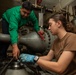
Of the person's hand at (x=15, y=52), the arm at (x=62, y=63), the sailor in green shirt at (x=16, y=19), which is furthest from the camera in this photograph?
the sailor in green shirt at (x=16, y=19)

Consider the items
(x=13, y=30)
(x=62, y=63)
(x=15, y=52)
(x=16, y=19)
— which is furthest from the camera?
(x=16, y=19)

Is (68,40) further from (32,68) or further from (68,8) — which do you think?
(68,8)

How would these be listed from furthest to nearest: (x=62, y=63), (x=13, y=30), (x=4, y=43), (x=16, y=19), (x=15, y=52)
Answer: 1. (x=4, y=43)
2. (x=16, y=19)
3. (x=13, y=30)
4. (x=15, y=52)
5. (x=62, y=63)

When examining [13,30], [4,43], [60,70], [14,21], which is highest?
[14,21]

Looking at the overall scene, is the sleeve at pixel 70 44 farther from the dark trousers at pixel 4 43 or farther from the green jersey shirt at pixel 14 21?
the dark trousers at pixel 4 43

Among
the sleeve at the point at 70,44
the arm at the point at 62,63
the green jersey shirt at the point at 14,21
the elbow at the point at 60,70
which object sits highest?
the green jersey shirt at the point at 14,21

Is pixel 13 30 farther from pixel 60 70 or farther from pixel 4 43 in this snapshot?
pixel 60 70

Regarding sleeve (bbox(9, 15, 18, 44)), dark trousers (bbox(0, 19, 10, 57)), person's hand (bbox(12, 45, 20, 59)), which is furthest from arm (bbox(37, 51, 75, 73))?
dark trousers (bbox(0, 19, 10, 57))

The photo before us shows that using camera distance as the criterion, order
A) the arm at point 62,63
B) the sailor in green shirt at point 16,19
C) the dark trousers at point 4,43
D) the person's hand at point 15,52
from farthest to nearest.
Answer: the dark trousers at point 4,43, the sailor in green shirt at point 16,19, the person's hand at point 15,52, the arm at point 62,63

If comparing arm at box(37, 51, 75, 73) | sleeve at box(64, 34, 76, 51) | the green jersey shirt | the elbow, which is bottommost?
the elbow

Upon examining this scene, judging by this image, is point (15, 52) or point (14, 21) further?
point (14, 21)

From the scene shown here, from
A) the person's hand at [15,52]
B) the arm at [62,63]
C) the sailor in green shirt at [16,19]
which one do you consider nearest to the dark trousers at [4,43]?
the sailor in green shirt at [16,19]

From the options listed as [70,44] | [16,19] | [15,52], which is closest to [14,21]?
[16,19]

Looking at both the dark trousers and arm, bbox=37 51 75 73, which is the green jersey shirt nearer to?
the dark trousers
